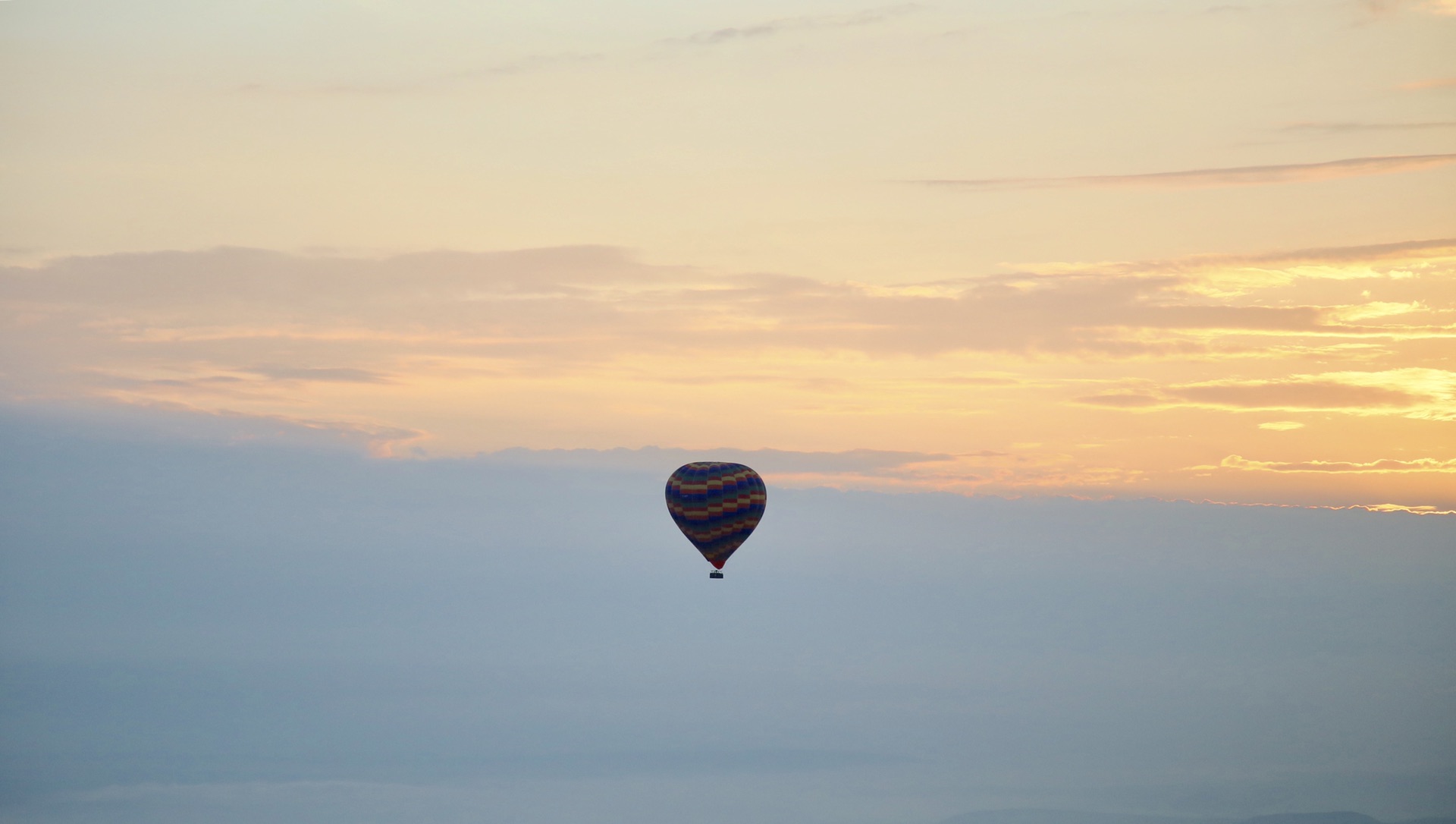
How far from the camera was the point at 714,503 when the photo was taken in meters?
114

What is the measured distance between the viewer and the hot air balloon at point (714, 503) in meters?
114

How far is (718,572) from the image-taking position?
361 feet

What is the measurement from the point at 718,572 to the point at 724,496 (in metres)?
6.75

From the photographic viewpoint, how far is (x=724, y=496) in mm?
114000

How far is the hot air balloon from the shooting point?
373ft
